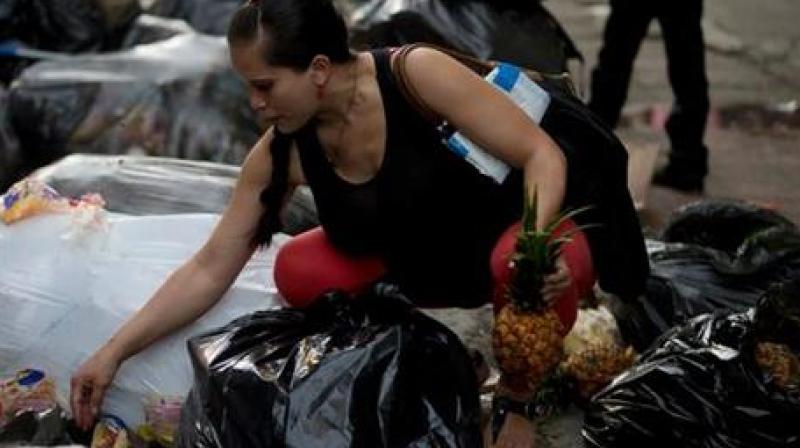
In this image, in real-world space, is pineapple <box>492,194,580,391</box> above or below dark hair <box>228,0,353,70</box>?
below

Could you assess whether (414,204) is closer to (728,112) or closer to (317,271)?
(317,271)

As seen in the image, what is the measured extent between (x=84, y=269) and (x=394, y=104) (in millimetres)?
750

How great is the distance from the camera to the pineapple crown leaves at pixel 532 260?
2.00 m

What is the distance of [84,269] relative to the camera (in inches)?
96.3

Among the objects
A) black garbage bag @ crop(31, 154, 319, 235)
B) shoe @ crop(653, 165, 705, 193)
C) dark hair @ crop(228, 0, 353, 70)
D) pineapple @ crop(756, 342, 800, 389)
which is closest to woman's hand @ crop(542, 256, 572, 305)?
pineapple @ crop(756, 342, 800, 389)

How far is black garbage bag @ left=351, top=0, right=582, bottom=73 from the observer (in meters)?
3.72

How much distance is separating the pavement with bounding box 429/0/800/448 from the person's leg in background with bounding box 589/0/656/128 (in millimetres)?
179

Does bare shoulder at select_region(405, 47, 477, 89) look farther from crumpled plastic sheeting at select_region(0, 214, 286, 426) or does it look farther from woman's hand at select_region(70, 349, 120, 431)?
woman's hand at select_region(70, 349, 120, 431)

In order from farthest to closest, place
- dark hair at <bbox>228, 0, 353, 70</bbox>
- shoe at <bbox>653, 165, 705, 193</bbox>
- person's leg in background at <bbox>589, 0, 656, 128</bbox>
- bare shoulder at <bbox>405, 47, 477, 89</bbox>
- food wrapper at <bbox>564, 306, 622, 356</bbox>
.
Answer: person's leg in background at <bbox>589, 0, 656, 128</bbox>, shoe at <bbox>653, 165, 705, 193</bbox>, food wrapper at <bbox>564, 306, 622, 356</bbox>, bare shoulder at <bbox>405, 47, 477, 89</bbox>, dark hair at <bbox>228, 0, 353, 70</bbox>

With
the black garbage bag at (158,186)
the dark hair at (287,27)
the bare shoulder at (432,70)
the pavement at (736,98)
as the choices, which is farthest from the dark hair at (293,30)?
the pavement at (736,98)

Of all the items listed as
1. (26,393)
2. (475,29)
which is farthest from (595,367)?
(475,29)

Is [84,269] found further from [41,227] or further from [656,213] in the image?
[656,213]

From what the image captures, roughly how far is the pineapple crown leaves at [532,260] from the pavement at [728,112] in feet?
1.64

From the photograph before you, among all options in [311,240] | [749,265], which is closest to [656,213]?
[749,265]
